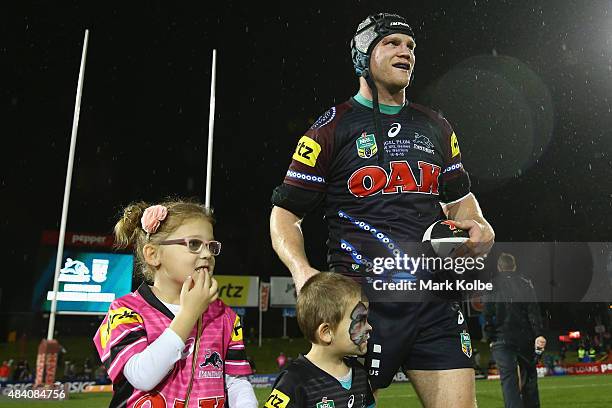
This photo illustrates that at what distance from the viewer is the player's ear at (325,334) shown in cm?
309

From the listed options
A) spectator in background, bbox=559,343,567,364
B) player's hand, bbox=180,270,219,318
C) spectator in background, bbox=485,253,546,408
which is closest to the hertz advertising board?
spectator in background, bbox=559,343,567,364

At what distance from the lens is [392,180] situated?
3350 millimetres

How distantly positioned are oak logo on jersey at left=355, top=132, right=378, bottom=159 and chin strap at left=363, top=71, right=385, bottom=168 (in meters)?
0.02

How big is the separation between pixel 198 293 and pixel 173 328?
0.59ft

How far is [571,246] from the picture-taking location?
121ft

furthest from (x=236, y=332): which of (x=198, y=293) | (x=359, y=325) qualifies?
(x=359, y=325)

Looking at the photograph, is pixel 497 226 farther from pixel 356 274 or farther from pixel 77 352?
pixel 356 274

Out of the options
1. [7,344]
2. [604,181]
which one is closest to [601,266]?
[604,181]

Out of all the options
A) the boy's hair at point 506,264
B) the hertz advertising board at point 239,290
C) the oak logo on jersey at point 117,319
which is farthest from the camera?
the hertz advertising board at point 239,290

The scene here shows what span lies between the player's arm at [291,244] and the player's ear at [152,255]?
65 centimetres

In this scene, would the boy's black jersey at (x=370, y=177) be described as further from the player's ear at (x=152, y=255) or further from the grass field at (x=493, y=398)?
the grass field at (x=493, y=398)

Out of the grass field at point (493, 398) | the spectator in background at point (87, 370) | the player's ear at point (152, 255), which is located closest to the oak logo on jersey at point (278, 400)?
the player's ear at point (152, 255)

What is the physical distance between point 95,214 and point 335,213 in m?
37.8

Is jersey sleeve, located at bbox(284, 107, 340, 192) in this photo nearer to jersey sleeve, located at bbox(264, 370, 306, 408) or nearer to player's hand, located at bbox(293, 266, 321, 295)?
player's hand, located at bbox(293, 266, 321, 295)
